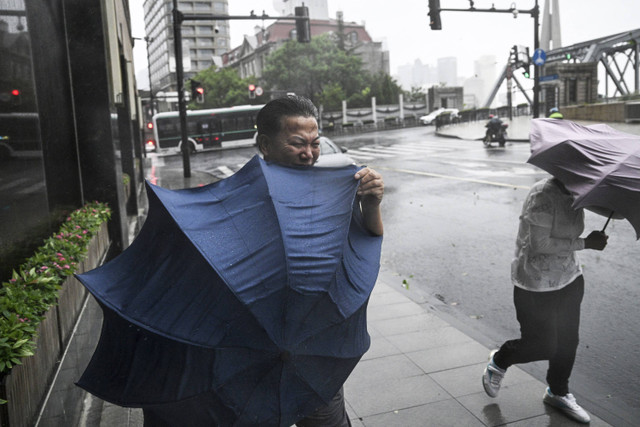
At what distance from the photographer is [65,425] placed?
3.29 meters

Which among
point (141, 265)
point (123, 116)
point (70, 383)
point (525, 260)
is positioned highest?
point (123, 116)

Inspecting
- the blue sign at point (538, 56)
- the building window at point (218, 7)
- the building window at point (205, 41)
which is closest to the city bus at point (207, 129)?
the blue sign at point (538, 56)

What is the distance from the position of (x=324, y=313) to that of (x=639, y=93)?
133 feet

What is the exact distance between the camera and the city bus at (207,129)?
4012cm

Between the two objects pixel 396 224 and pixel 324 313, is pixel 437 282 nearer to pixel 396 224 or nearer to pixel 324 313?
pixel 396 224

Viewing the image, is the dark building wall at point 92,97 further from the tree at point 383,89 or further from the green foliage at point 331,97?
the tree at point 383,89

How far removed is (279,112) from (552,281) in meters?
2.27

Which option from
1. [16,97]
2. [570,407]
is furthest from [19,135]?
[570,407]

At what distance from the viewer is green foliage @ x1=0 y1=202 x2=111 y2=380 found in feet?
7.77

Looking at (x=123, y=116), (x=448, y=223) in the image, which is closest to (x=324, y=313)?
(x=448, y=223)

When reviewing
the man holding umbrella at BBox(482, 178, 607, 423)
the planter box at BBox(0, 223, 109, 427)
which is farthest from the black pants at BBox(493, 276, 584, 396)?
the planter box at BBox(0, 223, 109, 427)

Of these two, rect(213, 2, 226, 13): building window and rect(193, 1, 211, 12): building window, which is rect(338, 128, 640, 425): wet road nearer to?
rect(193, 1, 211, 12): building window

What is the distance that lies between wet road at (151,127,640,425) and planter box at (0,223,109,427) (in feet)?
9.79

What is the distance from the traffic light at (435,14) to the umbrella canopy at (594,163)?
62.8 feet
